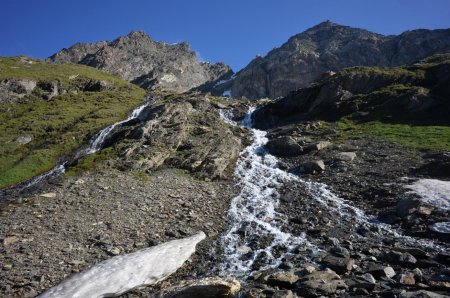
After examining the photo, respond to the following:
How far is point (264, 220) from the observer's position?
2797 centimetres

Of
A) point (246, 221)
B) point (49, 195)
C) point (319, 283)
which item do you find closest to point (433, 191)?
point (246, 221)

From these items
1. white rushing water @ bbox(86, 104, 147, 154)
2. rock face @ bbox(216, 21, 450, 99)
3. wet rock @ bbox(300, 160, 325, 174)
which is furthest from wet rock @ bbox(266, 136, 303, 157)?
rock face @ bbox(216, 21, 450, 99)

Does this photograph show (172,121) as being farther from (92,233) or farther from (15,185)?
(92,233)

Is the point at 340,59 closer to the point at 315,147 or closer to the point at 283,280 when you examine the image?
the point at 315,147

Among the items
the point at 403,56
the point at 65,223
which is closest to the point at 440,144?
the point at 65,223

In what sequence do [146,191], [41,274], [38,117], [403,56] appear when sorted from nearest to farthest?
[41,274]
[146,191]
[38,117]
[403,56]

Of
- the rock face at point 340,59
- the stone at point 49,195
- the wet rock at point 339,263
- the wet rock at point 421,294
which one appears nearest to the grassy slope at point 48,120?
the stone at point 49,195

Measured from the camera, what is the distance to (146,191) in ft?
103

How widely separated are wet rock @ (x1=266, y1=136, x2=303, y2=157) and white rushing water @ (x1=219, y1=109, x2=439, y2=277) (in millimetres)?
4007

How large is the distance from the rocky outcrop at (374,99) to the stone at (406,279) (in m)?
40.5

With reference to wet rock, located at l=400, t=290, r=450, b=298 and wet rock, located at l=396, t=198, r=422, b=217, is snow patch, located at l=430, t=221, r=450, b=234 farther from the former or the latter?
wet rock, located at l=400, t=290, r=450, b=298

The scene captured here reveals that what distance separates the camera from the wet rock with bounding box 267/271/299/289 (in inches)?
699

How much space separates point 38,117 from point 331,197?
5980 cm

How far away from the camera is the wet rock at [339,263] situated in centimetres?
1894
